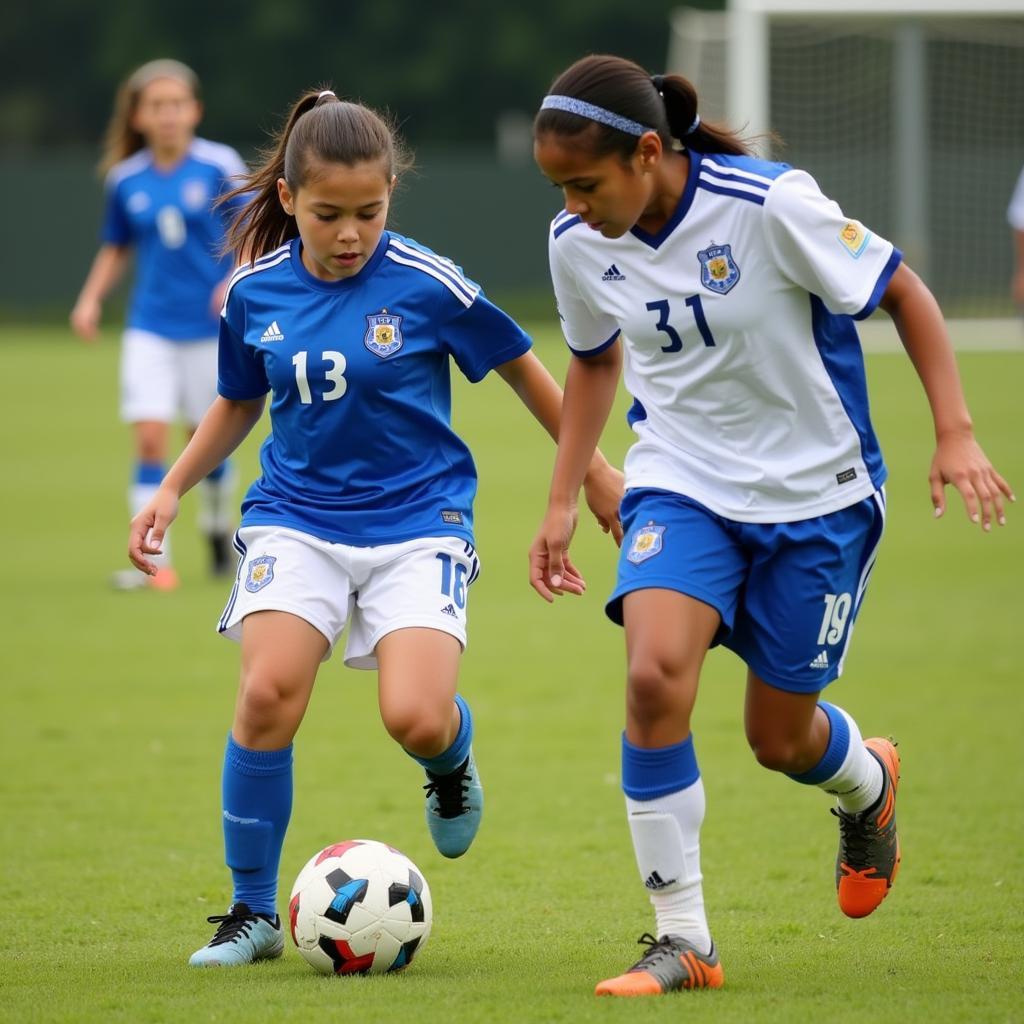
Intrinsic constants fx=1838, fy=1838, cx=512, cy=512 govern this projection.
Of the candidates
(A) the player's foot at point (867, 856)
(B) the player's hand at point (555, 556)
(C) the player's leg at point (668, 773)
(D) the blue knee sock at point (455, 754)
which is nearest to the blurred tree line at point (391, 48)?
(D) the blue knee sock at point (455, 754)

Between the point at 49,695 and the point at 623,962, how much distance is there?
4.23 m

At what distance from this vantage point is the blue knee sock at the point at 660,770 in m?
3.80

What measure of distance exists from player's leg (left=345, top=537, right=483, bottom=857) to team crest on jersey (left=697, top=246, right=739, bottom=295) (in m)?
0.95

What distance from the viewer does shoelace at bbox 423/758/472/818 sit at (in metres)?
4.55

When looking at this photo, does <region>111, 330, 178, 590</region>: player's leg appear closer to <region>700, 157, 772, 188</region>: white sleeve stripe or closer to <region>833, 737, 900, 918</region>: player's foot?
<region>833, 737, 900, 918</region>: player's foot

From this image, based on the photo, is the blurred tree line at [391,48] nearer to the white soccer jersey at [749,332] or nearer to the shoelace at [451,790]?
the shoelace at [451,790]

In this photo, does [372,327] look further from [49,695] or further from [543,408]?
[49,695]

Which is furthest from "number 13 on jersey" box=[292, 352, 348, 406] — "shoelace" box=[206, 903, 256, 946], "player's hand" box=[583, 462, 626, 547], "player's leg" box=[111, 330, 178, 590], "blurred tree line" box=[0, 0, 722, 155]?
"blurred tree line" box=[0, 0, 722, 155]

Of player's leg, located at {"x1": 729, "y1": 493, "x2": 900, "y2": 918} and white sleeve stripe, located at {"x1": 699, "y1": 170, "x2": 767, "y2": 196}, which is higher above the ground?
white sleeve stripe, located at {"x1": 699, "y1": 170, "x2": 767, "y2": 196}

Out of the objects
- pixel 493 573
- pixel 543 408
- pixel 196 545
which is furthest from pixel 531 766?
pixel 196 545

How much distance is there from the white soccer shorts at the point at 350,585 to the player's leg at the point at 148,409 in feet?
18.4

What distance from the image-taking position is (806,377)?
395 cm

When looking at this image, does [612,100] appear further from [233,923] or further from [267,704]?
[233,923]

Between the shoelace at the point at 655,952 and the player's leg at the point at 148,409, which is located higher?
the shoelace at the point at 655,952
